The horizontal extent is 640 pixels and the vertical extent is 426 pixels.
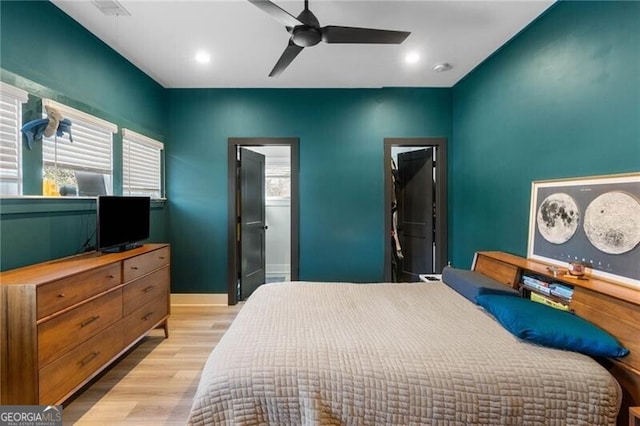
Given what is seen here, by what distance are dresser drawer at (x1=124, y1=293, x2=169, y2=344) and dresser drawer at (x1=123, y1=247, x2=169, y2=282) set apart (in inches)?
12.1

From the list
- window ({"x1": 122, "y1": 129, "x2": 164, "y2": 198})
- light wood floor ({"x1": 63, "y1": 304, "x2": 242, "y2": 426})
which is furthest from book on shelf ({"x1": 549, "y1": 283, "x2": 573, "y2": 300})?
window ({"x1": 122, "y1": 129, "x2": 164, "y2": 198})

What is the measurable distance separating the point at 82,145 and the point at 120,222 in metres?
0.72

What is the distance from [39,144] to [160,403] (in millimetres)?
1973

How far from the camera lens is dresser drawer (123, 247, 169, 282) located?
90.7 inches

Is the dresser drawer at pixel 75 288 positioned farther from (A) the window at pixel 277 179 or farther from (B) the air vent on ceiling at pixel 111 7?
(A) the window at pixel 277 179

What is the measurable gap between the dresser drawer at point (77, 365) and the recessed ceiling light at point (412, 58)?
11.4 ft

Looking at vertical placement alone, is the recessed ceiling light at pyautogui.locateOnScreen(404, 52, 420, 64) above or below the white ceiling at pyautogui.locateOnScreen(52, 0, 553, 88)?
above

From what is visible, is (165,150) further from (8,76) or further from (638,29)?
(638,29)

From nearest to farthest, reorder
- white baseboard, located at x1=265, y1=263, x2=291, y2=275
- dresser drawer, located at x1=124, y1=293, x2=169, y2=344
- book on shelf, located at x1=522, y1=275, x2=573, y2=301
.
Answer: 1. book on shelf, located at x1=522, y1=275, x2=573, y2=301
2. dresser drawer, located at x1=124, y1=293, x2=169, y2=344
3. white baseboard, located at x1=265, y1=263, x2=291, y2=275

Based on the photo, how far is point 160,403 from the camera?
1.99 metres

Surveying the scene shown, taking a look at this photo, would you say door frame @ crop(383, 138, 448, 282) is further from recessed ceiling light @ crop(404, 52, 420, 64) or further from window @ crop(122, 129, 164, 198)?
window @ crop(122, 129, 164, 198)

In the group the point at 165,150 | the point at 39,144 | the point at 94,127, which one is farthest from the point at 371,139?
the point at 39,144

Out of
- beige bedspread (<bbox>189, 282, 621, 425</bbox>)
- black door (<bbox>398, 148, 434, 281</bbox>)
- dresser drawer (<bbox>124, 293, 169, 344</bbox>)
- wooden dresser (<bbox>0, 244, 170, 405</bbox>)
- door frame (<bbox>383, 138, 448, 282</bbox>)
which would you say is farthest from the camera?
black door (<bbox>398, 148, 434, 281</bbox>)

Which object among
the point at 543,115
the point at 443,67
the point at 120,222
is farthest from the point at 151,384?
the point at 443,67
